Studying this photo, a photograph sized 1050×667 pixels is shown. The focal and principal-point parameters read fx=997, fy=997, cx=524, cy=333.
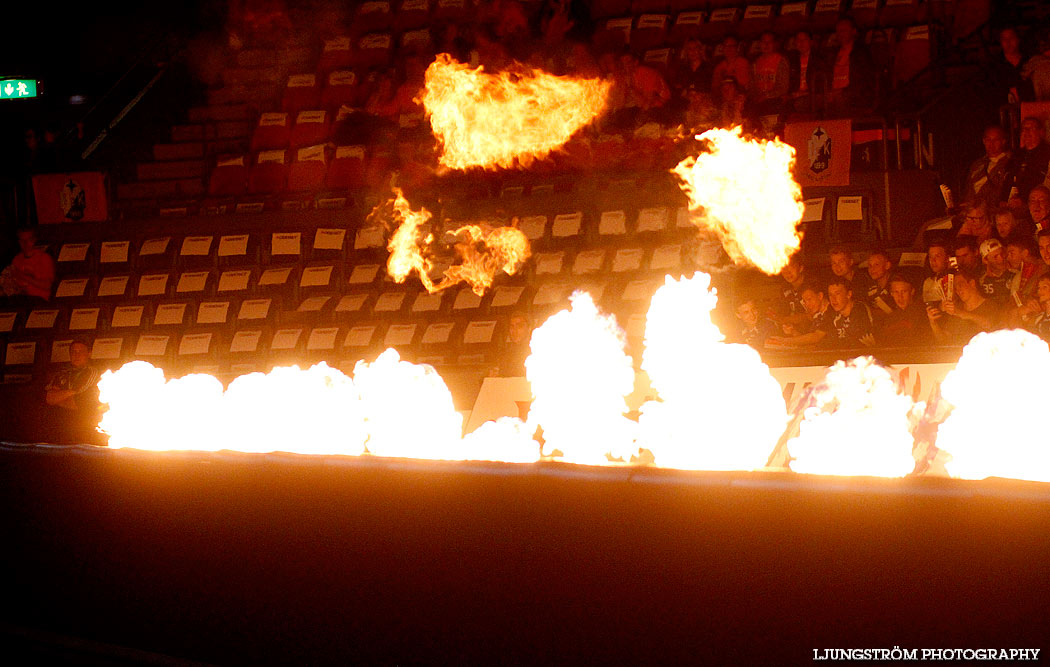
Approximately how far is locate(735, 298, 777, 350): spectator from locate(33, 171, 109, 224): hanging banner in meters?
6.89

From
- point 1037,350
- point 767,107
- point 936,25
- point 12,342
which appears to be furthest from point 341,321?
point 1037,350

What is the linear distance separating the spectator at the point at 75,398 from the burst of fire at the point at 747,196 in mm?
4752

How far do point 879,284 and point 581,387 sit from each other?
115 inches

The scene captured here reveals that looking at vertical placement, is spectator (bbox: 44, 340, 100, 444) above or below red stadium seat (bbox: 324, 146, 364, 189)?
below

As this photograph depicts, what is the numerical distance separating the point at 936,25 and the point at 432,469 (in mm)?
7870

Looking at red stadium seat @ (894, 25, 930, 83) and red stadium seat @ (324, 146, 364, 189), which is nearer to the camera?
red stadium seat @ (894, 25, 930, 83)

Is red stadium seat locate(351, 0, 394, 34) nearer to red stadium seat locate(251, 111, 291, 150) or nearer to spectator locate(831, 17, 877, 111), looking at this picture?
red stadium seat locate(251, 111, 291, 150)

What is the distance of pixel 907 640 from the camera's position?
2354mm

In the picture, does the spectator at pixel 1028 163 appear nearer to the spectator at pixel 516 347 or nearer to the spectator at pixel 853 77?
the spectator at pixel 853 77

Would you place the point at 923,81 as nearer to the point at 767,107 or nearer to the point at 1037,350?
the point at 767,107

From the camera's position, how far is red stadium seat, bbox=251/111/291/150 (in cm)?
1035

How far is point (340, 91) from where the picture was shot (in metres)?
10.5

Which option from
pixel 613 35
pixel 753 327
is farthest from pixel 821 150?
pixel 613 35

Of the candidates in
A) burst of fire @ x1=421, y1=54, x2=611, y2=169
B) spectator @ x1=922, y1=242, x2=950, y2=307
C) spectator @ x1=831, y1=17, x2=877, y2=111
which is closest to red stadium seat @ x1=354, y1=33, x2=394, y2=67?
burst of fire @ x1=421, y1=54, x2=611, y2=169
